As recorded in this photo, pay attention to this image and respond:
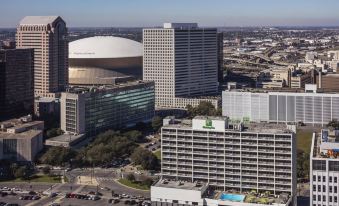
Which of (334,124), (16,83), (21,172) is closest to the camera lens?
(21,172)

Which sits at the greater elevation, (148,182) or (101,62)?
(101,62)

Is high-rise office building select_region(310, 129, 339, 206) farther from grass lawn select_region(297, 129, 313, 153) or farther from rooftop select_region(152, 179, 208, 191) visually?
grass lawn select_region(297, 129, 313, 153)

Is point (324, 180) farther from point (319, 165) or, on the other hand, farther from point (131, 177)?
point (131, 177)

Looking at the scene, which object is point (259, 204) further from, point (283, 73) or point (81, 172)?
point (283, 73)

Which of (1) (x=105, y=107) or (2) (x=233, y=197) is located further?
(1) (x=105, y=107)

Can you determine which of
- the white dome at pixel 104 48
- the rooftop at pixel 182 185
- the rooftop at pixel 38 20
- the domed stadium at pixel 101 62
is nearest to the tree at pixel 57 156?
the rooftop at pixel 182 185

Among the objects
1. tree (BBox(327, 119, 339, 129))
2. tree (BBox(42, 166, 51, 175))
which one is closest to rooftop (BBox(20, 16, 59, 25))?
tree (BBox(42, 166, 51, 175))

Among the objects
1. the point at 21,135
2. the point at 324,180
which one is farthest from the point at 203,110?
the point at 324,180
